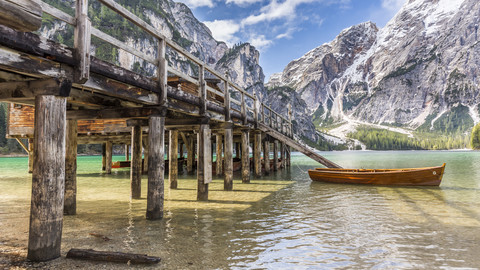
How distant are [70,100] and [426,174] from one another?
17.1 metres

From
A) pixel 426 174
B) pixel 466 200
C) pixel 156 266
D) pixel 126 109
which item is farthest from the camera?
pixel 426 174

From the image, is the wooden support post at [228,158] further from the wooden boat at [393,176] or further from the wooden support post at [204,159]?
the wooden boat at [393,176]

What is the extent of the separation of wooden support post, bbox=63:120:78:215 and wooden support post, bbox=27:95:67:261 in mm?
3830

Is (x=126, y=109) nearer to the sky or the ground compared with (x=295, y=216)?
nearer to the sky

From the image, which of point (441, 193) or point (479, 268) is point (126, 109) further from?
point (441, 193)

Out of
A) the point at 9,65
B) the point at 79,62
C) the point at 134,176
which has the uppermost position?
the point at 79,62

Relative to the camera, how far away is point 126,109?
26.3 feet

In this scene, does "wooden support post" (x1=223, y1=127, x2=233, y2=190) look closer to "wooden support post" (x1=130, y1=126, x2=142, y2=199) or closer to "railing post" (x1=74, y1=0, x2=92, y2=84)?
"wooden support post" (x1=130, y1=126, x2=142, y2=199)

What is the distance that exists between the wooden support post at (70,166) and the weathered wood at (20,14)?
6586mm

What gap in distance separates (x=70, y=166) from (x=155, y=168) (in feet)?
8.41

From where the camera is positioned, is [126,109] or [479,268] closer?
[479,268]

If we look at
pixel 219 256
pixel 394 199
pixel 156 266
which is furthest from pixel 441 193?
pixel 156 266

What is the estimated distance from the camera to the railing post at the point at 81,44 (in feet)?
16.2

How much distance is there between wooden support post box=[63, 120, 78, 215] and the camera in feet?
26.3
